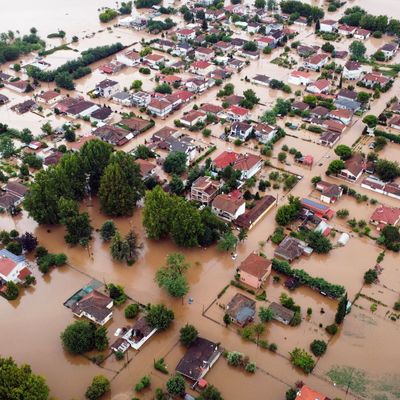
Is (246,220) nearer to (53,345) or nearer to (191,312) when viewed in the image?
(191,312)

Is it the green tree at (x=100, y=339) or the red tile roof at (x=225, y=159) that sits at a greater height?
the red tile roof at (x=225, y=159)

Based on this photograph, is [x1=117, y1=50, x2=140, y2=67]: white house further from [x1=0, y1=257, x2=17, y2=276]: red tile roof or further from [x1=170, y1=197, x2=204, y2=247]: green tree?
[x1=0, y1=257, x2=17, y2=276]: red tile roof

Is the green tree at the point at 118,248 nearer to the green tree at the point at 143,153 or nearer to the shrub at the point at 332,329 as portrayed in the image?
the green tree at the point at 143,153

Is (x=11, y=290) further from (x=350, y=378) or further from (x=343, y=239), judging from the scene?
(x=343, y=239)

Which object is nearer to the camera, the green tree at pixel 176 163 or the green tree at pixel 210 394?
the green tree at pixel 210 394

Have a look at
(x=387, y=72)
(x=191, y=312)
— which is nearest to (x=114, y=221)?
(x=191, y=312)

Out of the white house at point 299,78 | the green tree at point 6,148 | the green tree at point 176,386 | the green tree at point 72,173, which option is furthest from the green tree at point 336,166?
the green tree at point 6,148

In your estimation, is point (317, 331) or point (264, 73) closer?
point (317, 331)
